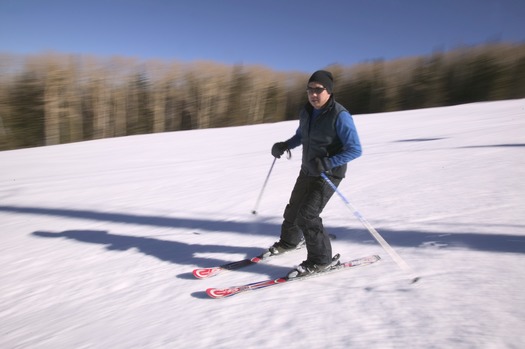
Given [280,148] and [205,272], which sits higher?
[280,148]

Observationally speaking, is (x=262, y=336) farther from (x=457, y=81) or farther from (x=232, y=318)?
(x=457, y=81)

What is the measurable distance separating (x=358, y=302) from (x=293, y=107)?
28.0 m

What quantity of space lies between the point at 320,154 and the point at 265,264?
110cm

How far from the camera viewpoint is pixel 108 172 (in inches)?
333

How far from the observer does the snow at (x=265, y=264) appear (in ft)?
6.79

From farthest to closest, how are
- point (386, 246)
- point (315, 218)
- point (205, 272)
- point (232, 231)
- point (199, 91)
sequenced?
point (199, 91) → point (232, 231) → point (205, 272) → point (315, 218) → point (386, 246)

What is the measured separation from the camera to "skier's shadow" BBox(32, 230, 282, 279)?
3.35 meters

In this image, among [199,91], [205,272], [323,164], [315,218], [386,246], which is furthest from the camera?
[199,91]

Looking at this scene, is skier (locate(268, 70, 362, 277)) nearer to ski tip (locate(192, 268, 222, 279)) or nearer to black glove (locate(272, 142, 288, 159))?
black glove (locate(272, 142, 288, 159))

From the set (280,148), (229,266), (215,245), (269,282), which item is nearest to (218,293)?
(269,282)

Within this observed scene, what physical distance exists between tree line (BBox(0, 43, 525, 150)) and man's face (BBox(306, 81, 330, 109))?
20.8 m

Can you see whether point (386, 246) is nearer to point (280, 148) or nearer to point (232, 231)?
point (280, 148)

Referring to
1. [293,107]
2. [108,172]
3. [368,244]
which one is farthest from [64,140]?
[368,244]

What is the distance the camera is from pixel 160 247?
12.2 ft
